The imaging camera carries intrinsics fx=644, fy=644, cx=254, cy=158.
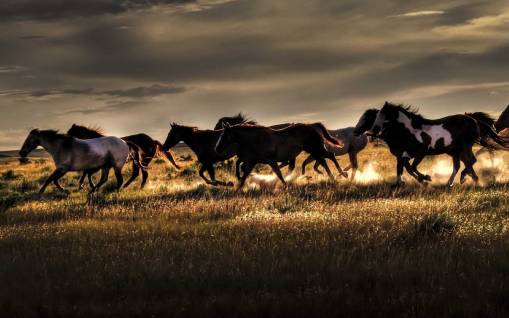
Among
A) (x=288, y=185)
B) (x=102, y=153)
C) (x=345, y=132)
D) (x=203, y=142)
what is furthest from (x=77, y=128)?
(x=345, y=132)

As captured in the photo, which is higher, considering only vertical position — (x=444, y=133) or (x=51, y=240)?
(x=444, y=133)

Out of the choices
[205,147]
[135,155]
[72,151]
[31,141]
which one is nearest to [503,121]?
→ [205,147]

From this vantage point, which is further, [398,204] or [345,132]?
[345,132]

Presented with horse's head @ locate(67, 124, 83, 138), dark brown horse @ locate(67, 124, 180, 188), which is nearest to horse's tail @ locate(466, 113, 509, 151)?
dark brown horse @ locate(67, 124, 180, 188)

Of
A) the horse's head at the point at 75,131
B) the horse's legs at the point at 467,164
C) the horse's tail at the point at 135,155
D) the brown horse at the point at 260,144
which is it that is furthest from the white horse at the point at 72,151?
the horse's legs at the point at 467,164

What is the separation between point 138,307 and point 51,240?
176 inches

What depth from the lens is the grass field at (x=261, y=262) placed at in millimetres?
6379

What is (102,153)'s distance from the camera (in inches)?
808

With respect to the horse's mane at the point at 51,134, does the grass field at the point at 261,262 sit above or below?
below

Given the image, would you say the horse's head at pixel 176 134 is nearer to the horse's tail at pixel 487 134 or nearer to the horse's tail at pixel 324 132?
the horse's tail at pixel 324 132

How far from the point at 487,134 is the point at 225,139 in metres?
8.30

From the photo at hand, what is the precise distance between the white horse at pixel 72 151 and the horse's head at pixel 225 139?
4126mm

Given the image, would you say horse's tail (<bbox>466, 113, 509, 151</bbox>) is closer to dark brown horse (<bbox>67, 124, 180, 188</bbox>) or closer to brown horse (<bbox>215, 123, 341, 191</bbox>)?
brown horse (<bbox>215, 123, 341, 191</bbox>)

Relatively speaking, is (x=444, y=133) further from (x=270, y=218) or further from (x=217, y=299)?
(x=217, y=299)
